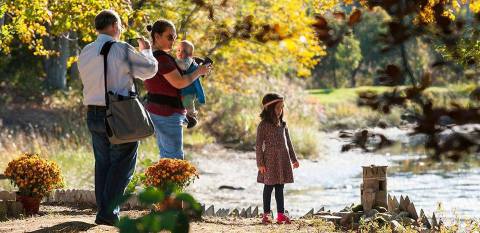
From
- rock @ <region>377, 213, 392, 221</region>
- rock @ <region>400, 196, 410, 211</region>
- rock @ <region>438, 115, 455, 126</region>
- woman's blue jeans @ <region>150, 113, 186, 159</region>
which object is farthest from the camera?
rock @ <region>400, 196, 410, 211</region>

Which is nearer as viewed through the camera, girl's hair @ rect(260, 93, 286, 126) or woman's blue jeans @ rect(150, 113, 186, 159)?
woman's blue jeans @ rect(150, 113, 186, 159)

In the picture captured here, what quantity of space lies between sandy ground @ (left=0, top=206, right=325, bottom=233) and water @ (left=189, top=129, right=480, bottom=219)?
3847 mm

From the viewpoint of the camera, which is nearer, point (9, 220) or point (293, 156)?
point (9, 220)

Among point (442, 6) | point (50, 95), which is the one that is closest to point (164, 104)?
point (442, 6)

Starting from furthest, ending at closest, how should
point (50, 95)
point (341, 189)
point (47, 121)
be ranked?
point (50, 95)
point (47, 121)
point (341, 189)

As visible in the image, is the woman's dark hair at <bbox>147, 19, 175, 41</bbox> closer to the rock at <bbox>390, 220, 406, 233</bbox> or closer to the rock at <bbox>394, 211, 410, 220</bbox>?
the rock at <bbox>390, 220, 406, 233</bbox>

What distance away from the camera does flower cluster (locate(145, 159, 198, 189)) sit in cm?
783

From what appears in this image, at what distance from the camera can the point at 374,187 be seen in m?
8.86

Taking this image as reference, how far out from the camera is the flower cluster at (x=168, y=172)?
783cm

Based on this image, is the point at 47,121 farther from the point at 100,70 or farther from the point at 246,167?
the point at 100,70

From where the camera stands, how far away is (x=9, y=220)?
8398 mm

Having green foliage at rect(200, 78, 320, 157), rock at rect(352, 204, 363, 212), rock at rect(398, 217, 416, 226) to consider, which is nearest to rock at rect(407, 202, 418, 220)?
rock at rect(398, 217, 416, 226)

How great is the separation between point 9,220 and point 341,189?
354 inches

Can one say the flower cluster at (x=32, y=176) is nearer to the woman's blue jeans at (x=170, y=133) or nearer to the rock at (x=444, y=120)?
the woman's blue jeans at (x=170, y=133)
